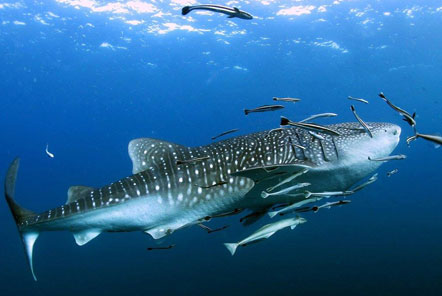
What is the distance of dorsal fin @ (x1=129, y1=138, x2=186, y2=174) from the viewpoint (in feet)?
17.5

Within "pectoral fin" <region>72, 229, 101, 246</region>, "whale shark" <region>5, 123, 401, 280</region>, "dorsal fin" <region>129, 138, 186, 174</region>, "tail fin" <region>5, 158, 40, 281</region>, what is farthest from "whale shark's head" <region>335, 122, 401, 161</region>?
"tail fin" <region>5, 158, 40, 281</region>

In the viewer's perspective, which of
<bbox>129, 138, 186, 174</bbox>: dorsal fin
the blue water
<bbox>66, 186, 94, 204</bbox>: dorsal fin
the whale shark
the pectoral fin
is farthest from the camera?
the blue water

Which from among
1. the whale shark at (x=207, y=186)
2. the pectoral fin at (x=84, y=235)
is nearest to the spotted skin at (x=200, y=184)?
the whale shark at (x=207, y=186)

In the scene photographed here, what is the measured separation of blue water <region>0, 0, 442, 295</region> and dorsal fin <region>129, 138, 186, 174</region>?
1.18 m

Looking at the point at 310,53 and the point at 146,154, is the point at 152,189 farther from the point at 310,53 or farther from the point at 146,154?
the point at 310,53

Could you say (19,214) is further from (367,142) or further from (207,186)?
(367,142)

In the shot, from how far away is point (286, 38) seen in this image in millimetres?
36531

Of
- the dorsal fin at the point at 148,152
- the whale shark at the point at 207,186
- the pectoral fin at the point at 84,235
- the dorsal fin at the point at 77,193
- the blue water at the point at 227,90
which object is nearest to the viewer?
the whale shark at the point at 207,186

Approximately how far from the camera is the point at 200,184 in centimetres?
495

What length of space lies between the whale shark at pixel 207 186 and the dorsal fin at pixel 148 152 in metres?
0.18

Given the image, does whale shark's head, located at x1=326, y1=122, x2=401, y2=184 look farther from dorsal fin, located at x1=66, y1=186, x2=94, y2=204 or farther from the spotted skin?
dorsal fin, located at x1=66, y1=186, x2=94, y2=204

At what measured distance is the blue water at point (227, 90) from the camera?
16.7m

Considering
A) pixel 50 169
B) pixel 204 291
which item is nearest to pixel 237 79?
pixel 204 291

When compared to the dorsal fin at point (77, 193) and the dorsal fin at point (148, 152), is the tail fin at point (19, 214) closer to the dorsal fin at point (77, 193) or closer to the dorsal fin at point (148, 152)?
the dorsal fin at point (77, 193)
